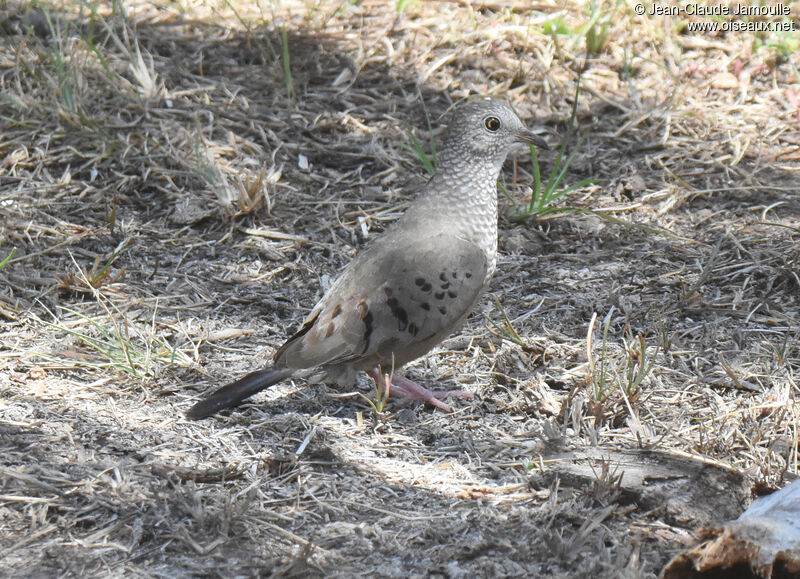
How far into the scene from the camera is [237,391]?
379 cm

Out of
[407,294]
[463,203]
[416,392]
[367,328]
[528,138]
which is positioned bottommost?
[416,392]

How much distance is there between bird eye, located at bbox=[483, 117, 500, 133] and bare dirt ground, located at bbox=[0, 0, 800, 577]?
833 mm

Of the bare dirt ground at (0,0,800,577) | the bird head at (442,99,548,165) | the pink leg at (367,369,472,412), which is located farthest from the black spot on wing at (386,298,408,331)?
the bird head at (442,99,548,165)

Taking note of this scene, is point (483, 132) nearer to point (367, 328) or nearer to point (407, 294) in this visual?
point (407, 294)

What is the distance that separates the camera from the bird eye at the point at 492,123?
14.0 feet

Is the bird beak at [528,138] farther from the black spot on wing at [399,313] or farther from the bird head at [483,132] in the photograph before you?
the black spot on wing at [399,313]

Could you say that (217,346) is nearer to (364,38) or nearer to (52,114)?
(52,114)

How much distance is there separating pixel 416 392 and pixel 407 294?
1.40 ft

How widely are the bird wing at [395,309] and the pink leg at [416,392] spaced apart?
4.9 inches

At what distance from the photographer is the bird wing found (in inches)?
153

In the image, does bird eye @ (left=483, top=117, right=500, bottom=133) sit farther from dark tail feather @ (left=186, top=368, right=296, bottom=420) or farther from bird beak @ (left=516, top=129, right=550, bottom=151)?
dark tail feather @ (left=186, top=368, right=296, bottom=420)

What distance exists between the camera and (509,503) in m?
3.27

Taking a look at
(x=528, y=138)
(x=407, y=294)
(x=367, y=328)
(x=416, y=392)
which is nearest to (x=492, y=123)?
(x=528, y=138)

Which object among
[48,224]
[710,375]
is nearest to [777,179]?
[710,375]
